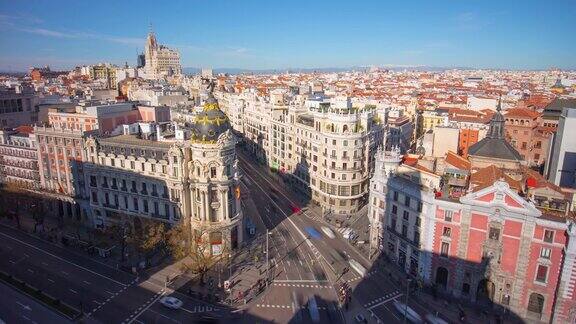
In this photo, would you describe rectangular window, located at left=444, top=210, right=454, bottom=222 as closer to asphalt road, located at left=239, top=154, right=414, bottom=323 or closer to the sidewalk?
asphalt road, located at left=239, top=154, right=414, bottom=323

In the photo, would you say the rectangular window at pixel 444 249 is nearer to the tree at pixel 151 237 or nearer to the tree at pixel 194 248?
the tree at pixel 194 248

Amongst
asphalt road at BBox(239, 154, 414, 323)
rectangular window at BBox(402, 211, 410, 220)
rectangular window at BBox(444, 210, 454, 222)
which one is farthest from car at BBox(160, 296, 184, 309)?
rectangular window at BBox(444, 210, 454, 222)

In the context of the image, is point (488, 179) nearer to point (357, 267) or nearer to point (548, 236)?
point (548, 236)

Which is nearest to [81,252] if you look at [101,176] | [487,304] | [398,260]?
[101,176]

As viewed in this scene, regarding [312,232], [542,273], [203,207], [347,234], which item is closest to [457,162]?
[542,273]

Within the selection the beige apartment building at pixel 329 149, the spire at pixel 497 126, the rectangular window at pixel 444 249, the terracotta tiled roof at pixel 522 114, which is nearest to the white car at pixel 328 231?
the beige apartment building at pixel 329 149

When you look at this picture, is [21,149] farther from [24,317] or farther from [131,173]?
[24,317]

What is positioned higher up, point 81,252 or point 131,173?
point 131,173
